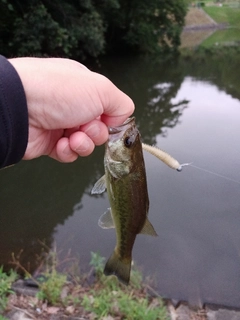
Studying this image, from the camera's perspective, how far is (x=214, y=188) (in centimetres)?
692

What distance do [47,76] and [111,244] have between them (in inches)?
155

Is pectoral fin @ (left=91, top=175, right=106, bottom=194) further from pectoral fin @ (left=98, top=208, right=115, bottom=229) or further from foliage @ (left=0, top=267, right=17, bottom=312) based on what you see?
foliage @ (left=0, top=267, right=17, bottom=312)

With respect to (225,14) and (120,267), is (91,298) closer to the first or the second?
(120,267)

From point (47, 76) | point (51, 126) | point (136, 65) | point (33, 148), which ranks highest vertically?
point (47, 76)

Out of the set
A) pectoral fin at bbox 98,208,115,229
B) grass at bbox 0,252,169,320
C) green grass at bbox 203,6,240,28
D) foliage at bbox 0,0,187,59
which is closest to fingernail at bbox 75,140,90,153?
pectoral fin at bbox 98,208,115,229

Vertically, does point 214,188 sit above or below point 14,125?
below

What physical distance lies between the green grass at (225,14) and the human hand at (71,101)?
46890 millimetres

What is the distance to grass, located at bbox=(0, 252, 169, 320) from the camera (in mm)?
3811

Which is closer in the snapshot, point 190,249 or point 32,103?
point 32,103

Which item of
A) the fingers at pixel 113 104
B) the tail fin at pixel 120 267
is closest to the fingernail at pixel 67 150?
the fingers at pixel 113 104

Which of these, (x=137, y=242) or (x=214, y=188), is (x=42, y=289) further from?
(x=214, y=188)

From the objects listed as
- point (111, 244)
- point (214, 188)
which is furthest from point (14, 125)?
point (214, 188)

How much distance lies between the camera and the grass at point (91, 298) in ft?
12.5

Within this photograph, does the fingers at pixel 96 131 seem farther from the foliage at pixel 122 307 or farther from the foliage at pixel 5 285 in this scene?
the foliage at pixel 5 285
